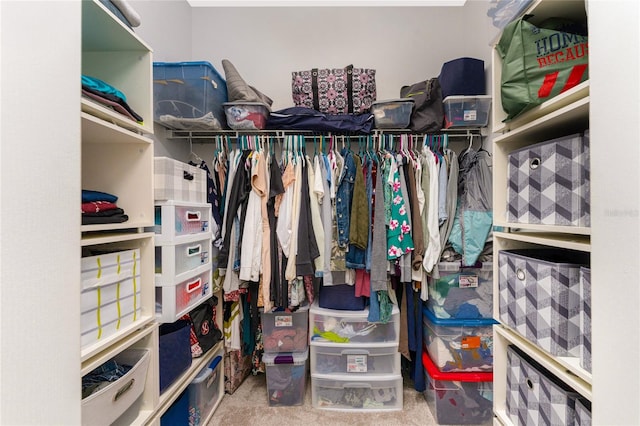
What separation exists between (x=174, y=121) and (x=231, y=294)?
1.12m

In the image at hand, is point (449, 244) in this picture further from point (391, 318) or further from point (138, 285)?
point (138, 285)

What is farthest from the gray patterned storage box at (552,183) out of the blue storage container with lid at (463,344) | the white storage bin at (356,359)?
the white storage bin at (356,359)

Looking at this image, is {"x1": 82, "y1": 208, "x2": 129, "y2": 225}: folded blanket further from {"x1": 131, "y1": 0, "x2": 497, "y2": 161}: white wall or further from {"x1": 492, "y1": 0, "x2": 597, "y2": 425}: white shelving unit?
{"x1": 492, "y1": 0, "x2": 597, "y2": 425}: white shelving unit

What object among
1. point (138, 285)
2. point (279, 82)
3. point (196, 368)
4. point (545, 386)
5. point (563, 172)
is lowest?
point (196, 368)

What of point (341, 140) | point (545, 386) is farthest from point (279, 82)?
point (545, 386)

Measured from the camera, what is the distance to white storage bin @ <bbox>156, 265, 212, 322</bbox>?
1.16 m

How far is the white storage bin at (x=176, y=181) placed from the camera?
119 centimetres

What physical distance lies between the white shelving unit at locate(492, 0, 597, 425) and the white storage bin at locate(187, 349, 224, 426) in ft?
4.68

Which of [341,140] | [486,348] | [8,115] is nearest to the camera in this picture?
[8,115]

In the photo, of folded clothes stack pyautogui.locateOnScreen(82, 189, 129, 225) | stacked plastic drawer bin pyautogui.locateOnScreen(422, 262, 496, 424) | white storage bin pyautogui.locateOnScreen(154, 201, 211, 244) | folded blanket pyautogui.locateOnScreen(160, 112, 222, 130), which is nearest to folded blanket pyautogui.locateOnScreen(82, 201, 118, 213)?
folded clothes stack pyautogui.locateOnScreen(82, 189, 129, 225)

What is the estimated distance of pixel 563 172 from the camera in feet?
2.50

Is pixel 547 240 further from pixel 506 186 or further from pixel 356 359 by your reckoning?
pixel 356 359

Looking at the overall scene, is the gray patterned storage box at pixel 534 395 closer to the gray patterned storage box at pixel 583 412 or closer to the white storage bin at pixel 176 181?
the gray patterned storage box at pixel 583 412

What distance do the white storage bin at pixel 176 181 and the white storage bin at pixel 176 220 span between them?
0.15 ft
